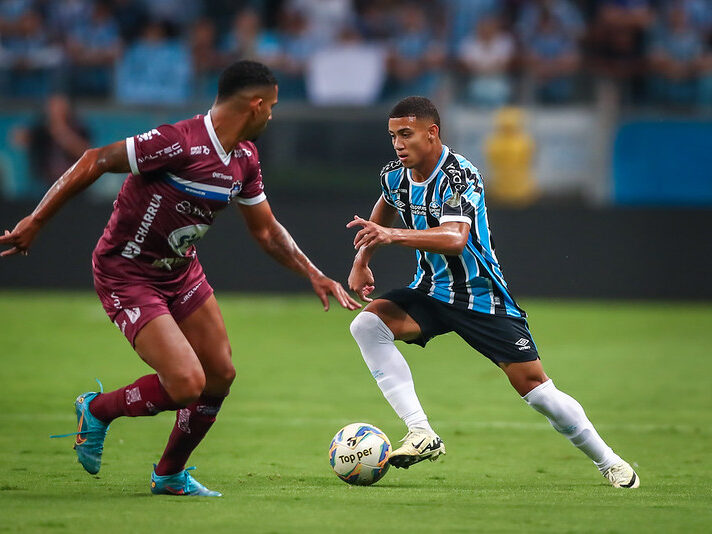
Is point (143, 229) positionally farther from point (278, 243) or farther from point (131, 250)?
point (278, 243)

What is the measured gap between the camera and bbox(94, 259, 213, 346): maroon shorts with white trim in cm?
571

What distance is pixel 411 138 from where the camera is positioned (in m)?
6.17

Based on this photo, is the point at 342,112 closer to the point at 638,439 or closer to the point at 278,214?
the point at 278,214

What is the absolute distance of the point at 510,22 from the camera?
61.4 ft

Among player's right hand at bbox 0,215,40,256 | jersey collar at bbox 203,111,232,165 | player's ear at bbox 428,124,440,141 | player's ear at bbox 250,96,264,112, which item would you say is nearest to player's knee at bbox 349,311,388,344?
player's ear at bbox 428,124,440,141

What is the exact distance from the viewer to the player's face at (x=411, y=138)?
243 inches

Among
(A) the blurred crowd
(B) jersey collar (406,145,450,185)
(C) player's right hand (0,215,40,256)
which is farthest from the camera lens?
(A) the blurred crowd

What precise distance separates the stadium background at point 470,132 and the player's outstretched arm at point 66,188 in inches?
462

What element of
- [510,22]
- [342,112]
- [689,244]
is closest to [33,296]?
[342,112]

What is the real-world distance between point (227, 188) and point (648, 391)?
5714mm

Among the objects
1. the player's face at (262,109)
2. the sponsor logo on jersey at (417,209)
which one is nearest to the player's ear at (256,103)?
the player's face at (262,109)

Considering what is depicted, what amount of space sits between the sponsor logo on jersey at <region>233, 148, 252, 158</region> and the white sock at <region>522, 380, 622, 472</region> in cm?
205

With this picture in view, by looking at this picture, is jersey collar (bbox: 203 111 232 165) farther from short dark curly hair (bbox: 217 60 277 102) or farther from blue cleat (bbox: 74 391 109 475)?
blue cleat (bbox: 74 391 109 475)

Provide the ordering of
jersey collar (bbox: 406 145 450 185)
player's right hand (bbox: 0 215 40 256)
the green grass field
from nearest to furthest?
the green grass field < player's right hand (bbox: 0 215 40 256) < jersey collar (bbox: 406 145 450 185)
